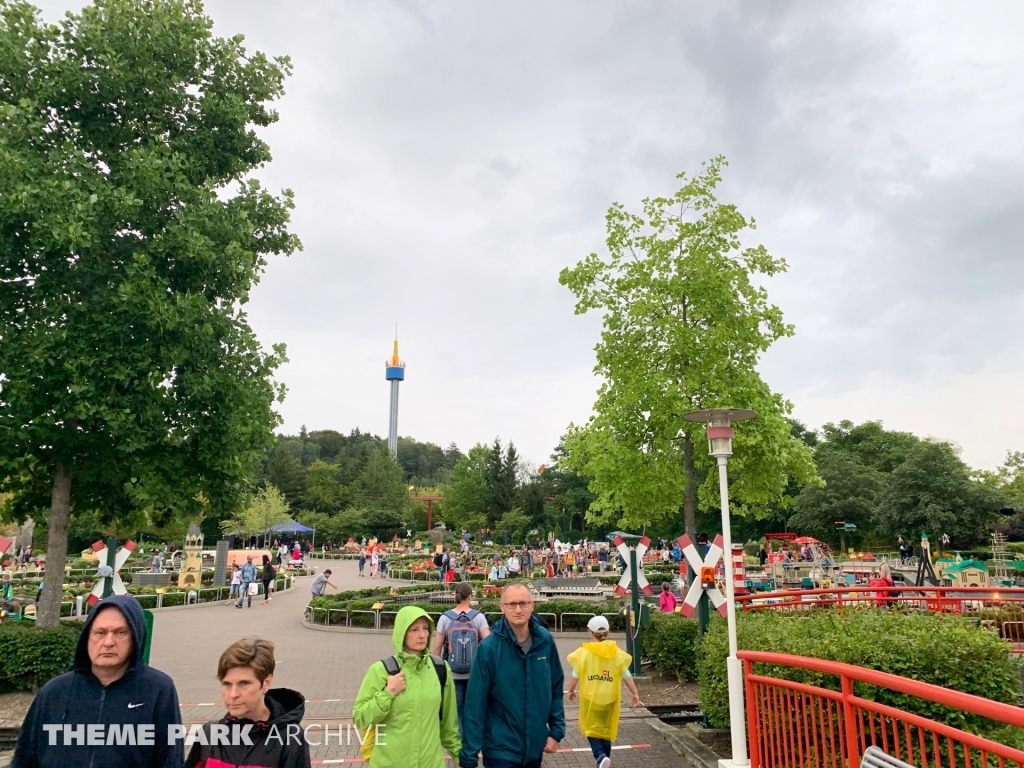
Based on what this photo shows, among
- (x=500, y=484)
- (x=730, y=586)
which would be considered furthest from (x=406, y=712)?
(x=500, y=484)

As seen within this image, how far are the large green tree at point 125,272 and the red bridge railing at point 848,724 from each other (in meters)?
9.41

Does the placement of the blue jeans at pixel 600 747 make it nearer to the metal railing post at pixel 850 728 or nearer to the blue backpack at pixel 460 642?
the blue backpack at pixel 460 642

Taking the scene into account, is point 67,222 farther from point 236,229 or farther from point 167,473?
point 167,473

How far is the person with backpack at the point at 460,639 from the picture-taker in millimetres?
6555

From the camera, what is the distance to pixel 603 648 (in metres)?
6.34

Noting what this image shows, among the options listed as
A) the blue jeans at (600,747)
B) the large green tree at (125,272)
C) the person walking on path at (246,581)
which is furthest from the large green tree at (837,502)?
the blue jeans at (600,747)

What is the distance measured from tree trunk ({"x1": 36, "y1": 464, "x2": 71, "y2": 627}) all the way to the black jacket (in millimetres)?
10549

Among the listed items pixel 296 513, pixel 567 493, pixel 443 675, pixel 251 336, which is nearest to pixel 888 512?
pixel 567 493

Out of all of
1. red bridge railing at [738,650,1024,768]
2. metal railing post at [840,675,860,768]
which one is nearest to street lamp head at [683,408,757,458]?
red bridge railing at [738,650,1024,768]

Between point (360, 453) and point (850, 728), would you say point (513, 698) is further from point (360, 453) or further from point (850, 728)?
point (360, 453)

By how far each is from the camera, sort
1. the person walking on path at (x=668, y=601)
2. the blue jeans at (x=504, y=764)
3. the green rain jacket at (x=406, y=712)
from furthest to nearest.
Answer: the person walking on path at (x=668, y=601) → the blue jeans at (x=504, y=764) → the green rain jacket at (x=406, y=712)

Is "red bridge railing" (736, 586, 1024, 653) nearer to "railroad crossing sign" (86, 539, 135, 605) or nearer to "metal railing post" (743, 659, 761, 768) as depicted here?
"metal railing post" (743, 659, 761, 768)

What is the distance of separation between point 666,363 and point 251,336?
9503 mm

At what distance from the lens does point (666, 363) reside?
16312 mm
